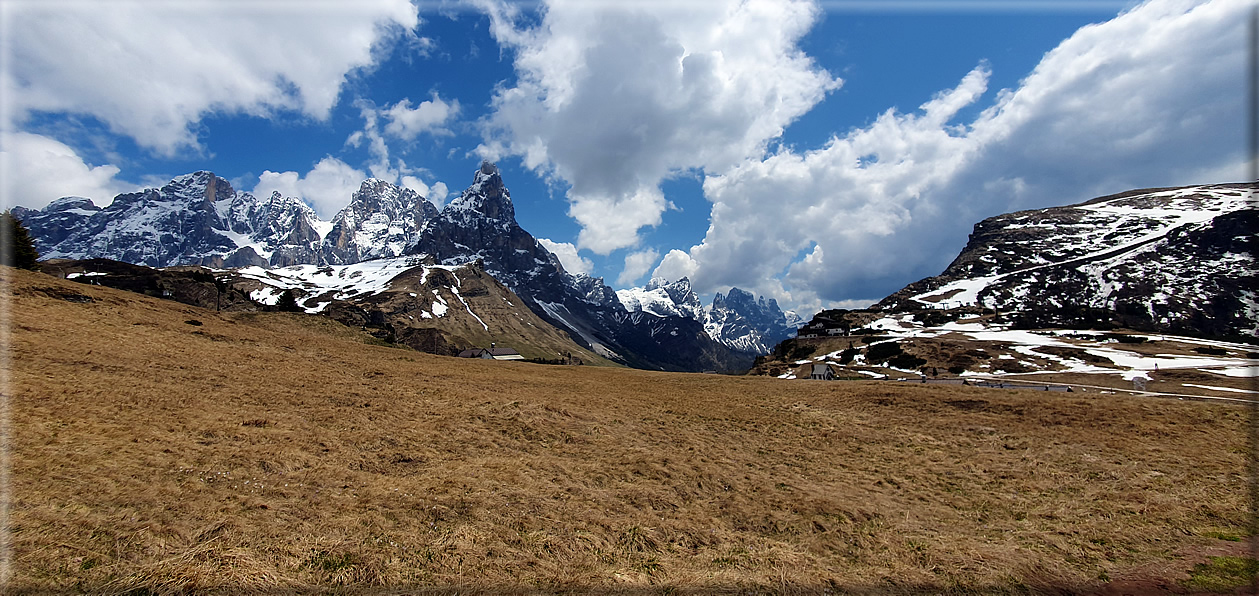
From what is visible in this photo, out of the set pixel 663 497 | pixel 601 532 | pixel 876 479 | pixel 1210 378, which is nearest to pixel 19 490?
pixel 601 532

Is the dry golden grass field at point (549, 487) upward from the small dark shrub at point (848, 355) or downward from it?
downward

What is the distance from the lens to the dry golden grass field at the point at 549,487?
970cm

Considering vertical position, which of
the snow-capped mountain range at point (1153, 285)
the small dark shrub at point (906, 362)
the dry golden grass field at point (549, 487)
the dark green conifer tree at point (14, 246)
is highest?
the snow-capped mountain range at point (1153, 285)

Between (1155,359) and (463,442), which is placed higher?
(1155,359)

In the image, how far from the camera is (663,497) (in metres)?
15.0

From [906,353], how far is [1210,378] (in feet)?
139

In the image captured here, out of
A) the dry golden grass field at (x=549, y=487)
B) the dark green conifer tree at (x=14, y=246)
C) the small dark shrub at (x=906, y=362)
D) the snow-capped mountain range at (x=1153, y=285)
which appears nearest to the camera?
the dry golden grass field at (x=549, y=487)

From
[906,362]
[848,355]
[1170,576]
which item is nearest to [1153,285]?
[848,355]

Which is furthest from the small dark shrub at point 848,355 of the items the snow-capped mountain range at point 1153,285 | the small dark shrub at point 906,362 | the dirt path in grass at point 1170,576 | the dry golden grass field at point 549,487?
the dirt path in grass at point 1170,576

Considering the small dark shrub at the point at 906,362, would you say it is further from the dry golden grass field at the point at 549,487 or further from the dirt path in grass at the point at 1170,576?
the dirt path in grass at the point at 1170,576

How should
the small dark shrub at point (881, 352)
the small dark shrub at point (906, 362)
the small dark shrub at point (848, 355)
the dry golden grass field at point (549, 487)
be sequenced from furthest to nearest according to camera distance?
the small dark shrub at point (848, 355)
the small dark shrub at point (881, 352)
the small dark shrub at point (906, 362)
the dry golden grass field at point (549, 487)

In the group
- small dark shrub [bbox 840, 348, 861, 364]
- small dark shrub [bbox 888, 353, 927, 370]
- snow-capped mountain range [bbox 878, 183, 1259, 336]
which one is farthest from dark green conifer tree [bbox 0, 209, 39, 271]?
snow-capped mountain range [bbox 878, 183, 1259, 336]

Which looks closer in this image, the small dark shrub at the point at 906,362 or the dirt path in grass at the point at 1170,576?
the dirt path in grass at the point at 1170,576

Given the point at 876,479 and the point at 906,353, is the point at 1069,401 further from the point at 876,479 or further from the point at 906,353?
the point at 906,353
